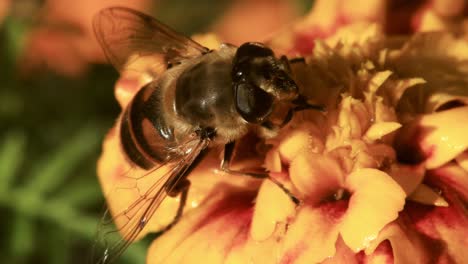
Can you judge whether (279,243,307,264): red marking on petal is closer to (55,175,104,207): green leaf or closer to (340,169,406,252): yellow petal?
(340,169,406,252): yellow petal

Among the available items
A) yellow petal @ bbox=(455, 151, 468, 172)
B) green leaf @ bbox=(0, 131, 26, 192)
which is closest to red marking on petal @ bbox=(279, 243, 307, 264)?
yellow petal @ bbox=(455, 151, 468, 172)

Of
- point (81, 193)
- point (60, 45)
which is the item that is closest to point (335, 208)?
point (81, 193)

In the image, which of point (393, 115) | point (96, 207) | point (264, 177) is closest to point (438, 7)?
point (393, 115)

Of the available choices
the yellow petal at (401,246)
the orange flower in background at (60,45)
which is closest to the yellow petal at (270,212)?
the yellow petal at (401,246)

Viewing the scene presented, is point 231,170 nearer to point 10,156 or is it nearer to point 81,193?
point 81,193

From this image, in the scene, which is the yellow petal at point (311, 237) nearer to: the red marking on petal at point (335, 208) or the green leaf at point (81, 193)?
the red marking on petal at point (335, 208)

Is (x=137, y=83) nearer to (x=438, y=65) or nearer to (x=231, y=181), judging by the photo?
(x=231, y=181)
